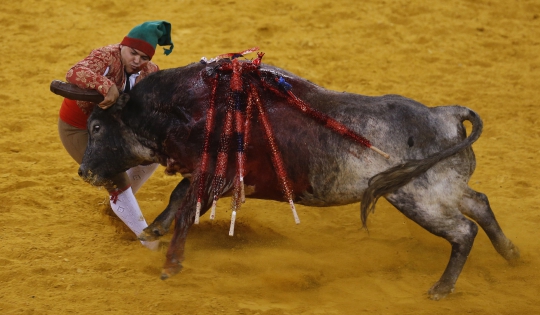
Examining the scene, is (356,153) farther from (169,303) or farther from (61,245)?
(61,245)

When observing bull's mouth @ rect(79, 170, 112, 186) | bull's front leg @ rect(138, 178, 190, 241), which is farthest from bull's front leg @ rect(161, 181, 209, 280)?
bull's mouth @ rect(79, 170, 112, 186)

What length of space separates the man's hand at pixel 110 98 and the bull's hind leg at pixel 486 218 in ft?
8.44

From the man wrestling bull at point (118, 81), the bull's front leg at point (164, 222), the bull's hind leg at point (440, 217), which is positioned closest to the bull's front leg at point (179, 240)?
the bull's front leg at point (164, 222)

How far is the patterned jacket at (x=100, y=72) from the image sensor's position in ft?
17.6

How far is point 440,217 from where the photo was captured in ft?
17.1

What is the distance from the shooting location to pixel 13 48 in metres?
10.0

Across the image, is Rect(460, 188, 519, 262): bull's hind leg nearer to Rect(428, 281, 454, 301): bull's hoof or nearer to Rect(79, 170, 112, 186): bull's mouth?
Rect(428, 281, 454, 301): bull's hoof

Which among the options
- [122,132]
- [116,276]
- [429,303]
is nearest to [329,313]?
[429,303]

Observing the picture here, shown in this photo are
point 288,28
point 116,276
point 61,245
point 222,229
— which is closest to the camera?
point 116,276

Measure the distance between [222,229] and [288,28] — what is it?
16.6 feet

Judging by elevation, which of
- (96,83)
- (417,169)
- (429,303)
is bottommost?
(429,303)

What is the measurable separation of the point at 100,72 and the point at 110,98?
30 centimetres

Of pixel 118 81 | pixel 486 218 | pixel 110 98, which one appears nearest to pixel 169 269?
pixel 110 98

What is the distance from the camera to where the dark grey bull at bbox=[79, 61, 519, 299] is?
5199 millimetres
